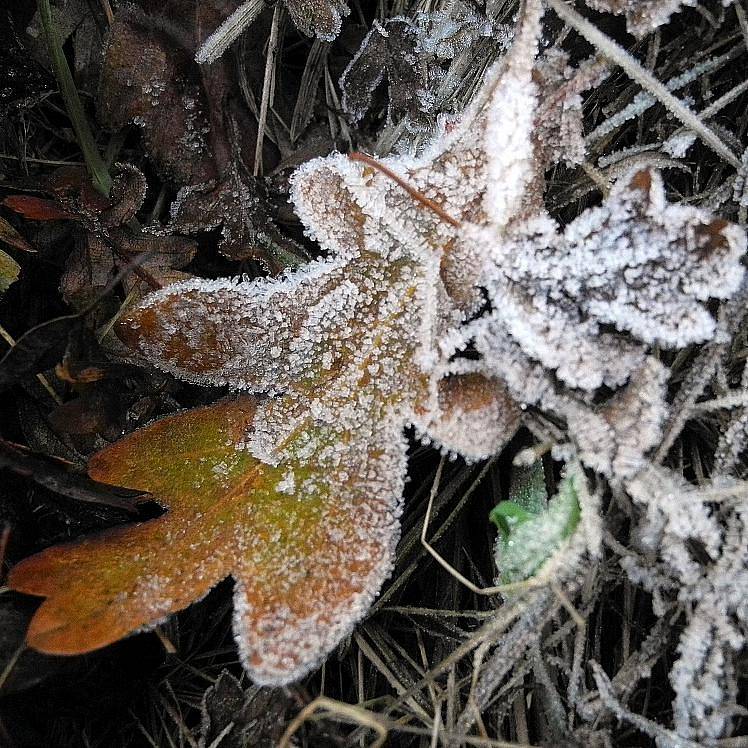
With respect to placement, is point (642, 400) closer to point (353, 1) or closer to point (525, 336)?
point (525, 336)

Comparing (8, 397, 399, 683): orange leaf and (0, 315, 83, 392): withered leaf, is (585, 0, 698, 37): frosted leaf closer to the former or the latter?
(8, 397, 399, 683): orange leaf

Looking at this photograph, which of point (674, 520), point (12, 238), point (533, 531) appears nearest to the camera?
point (674, 520)

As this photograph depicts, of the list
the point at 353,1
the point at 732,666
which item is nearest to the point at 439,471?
the point at 732,666

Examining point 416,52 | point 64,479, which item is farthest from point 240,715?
point 416,52

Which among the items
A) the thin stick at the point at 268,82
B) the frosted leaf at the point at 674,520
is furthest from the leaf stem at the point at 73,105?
the frosted leaf at the point at 674,520

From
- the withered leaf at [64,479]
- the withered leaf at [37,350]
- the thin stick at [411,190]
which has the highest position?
the thin stick at [411,190]

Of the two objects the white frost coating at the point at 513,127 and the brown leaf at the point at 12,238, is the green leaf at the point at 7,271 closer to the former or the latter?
the brown leaf at the point at 12,238

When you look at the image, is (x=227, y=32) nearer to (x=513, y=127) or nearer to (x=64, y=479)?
(x=513, y=127)

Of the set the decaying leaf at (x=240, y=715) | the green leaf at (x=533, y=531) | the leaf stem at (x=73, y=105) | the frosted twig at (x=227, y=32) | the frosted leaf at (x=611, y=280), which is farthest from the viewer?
the frosted twig at (x=227, y=32)
